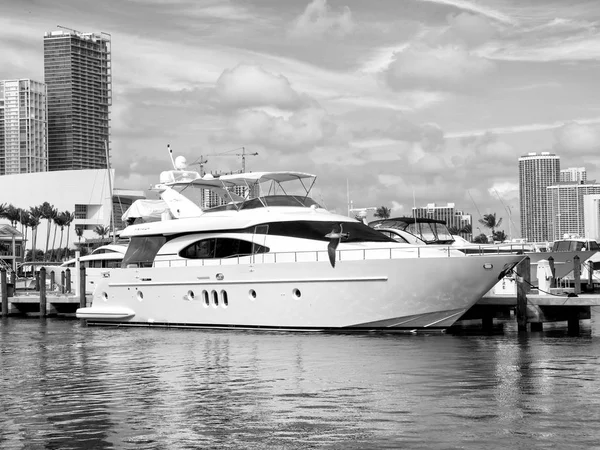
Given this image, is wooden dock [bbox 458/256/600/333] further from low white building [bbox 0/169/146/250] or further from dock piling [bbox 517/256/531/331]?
low white building [bbox 0/169/146/250]

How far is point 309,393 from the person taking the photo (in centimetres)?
1526

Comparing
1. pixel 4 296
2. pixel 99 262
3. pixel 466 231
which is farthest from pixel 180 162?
pixel 466 231

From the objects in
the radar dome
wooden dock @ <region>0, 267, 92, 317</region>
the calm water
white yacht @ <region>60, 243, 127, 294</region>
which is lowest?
the calm water

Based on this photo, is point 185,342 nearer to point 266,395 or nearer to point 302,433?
point 266,395

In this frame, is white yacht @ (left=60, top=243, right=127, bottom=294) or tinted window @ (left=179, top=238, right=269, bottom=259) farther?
white yacht @ (left=60, top=243, right=127, bottom=294)

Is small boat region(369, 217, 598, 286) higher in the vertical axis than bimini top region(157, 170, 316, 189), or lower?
lower

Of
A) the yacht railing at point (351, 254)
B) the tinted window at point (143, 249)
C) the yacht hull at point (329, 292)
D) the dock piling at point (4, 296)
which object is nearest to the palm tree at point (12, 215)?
the dock piling at point (4, 296)

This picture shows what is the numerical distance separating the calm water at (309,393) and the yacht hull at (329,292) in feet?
2.42

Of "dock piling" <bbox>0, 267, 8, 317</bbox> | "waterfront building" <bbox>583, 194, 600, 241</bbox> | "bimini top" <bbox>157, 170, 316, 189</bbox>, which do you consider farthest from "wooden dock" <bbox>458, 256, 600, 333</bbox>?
"waterfront building" <bbox>583, 194, 600, 241</bbox>

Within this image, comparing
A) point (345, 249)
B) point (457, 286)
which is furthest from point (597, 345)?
point (345, 249)

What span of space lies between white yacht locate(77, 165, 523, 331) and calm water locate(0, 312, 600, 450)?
1.00 m

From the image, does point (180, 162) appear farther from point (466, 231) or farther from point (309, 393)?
point (466, 231)

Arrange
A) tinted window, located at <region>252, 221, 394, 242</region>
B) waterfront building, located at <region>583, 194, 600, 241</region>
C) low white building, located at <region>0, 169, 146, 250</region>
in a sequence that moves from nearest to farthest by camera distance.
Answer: tinted window, located at <region>252, 221, 394, 242</region>
low white building, located at <region>0, 169, 146, 250</region>
waterfront building, located at <region>583, 194, 600, 241</region>

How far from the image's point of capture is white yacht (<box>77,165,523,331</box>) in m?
23.4
